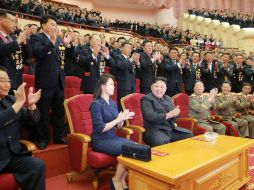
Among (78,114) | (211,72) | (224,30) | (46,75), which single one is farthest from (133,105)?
(224,30)

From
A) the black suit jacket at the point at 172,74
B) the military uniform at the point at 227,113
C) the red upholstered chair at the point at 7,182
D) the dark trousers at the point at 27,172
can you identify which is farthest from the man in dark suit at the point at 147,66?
the red upholstered chair at the point at 7,182

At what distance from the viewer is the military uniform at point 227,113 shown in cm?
360

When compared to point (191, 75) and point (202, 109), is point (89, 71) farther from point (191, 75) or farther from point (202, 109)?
point (191, 75)

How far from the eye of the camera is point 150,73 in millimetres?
3598

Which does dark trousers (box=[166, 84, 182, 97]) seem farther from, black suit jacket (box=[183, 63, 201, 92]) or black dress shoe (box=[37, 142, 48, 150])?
black dress shoe (box=[37, 142, 48, 150])

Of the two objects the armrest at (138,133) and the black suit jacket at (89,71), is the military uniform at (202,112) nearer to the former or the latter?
the armrest at (138,133)

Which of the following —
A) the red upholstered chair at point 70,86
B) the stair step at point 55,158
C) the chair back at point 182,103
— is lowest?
the stair step at point 55,158

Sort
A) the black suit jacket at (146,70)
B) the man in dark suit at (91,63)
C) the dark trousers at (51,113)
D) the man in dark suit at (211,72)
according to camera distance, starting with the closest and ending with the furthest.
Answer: the dark trousers at (51,113) → the man in dark suit at (91,63) → the black suit jacket at (146,70) → the man in dark suit at (211,72)

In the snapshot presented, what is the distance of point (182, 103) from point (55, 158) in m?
1.63

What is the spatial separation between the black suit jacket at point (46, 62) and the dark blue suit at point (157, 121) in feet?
2.56

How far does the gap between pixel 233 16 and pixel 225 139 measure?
33.7 ft

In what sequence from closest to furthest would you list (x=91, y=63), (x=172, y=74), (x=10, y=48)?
(x=10, y=48), (x=91, y=63), (x=172, y=74)

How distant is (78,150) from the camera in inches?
82.4

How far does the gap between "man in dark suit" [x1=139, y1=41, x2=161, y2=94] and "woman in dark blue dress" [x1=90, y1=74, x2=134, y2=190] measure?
1.44 m
